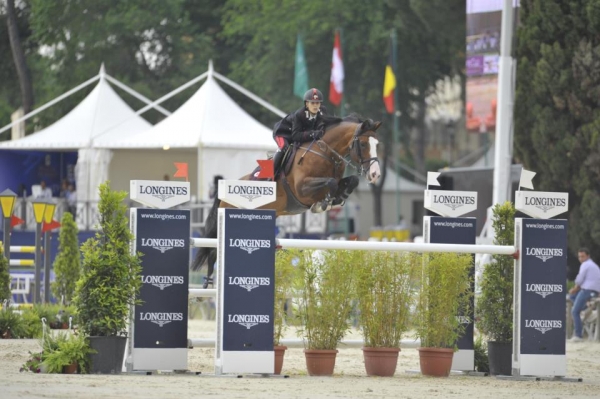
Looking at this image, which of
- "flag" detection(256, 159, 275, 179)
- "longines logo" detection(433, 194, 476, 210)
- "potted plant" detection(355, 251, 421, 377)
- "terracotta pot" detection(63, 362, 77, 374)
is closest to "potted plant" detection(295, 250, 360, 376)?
"potted plant" detection(355, 251, 421, 377)

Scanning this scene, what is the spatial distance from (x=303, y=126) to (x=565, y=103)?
29.5 feet

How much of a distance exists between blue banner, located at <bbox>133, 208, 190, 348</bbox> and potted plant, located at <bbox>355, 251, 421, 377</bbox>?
1595 mm

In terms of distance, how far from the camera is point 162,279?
1020 cm

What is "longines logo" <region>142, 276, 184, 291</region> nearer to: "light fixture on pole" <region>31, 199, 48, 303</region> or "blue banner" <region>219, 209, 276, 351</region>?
"blue banner" <region>219, 209, 276, 351</region>

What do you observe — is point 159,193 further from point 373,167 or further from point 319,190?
point 319,190

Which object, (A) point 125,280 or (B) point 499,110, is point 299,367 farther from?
(B) point 499,110

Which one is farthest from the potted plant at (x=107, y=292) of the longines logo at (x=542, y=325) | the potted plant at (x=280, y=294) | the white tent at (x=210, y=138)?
the white tent at (x=210, y=138)

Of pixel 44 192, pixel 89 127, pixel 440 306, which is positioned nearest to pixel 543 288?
pixel 440 306

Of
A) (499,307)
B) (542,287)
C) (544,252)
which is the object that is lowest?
(499,307)

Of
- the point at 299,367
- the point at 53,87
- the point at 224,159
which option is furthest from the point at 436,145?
the point at 299,367

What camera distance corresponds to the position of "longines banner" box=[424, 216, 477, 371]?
11328mm

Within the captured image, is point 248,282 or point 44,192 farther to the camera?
point 44,192

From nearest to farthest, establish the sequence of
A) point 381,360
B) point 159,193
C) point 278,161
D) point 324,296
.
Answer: point 159,193, point 324,296, point 381,360, point 278,161

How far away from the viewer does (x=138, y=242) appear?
1016cm
